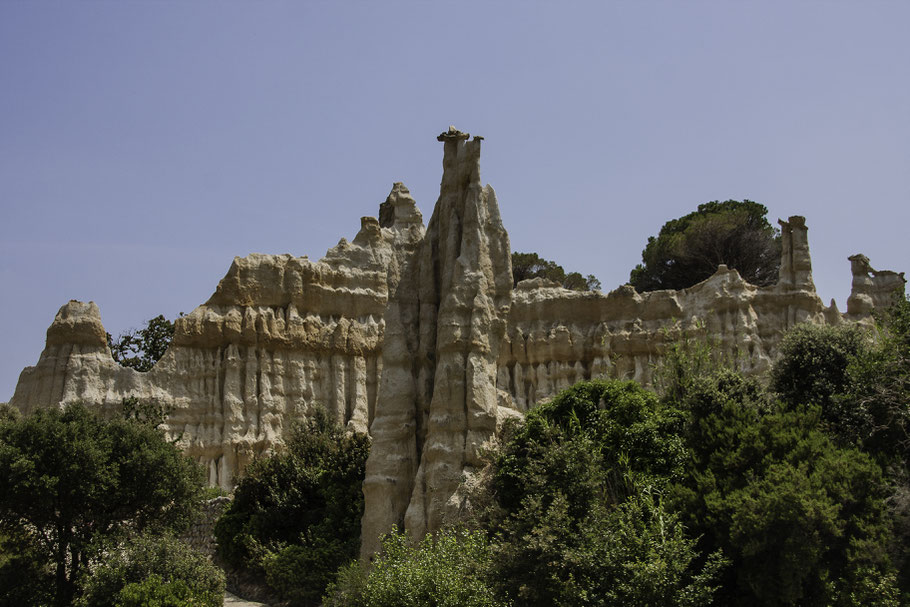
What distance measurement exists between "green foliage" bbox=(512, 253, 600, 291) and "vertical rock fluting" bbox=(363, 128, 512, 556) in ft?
98.1

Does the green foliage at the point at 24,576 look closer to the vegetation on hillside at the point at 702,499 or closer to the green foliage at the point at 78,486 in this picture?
the green foliage at the point at 78,486

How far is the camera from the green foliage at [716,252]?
48.9 metres

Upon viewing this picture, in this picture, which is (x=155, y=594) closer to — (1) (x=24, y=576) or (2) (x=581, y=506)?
(1) (x=24, y=576)

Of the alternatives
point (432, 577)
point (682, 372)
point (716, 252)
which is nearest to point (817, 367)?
point (682, 372)

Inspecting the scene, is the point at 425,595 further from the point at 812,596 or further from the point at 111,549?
the point at 111,549

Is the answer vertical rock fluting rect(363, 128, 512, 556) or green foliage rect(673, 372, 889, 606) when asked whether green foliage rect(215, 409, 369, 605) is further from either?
green foliage rect(673, 372, 889, 606)

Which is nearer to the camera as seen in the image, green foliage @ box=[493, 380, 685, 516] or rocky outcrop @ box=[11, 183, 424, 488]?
green foliage @ box=[493, 380, 685, 516]

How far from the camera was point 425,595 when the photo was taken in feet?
59.1

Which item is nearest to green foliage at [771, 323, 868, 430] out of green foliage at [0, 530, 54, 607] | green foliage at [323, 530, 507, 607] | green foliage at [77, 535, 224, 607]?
green foliage at [323, 530, 507, 607]

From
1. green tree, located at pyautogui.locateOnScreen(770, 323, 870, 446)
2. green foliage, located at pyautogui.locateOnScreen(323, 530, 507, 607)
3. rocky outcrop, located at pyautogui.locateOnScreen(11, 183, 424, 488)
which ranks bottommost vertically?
green foliage, located at pyautogui.locateOnScreen(323, 530, 507, 607)

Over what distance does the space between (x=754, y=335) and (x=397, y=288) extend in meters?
19.2

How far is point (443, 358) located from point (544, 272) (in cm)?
3358

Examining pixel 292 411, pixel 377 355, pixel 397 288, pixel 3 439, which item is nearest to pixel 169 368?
pixel 292 411

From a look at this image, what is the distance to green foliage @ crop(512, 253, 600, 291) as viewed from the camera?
55.6 metres
